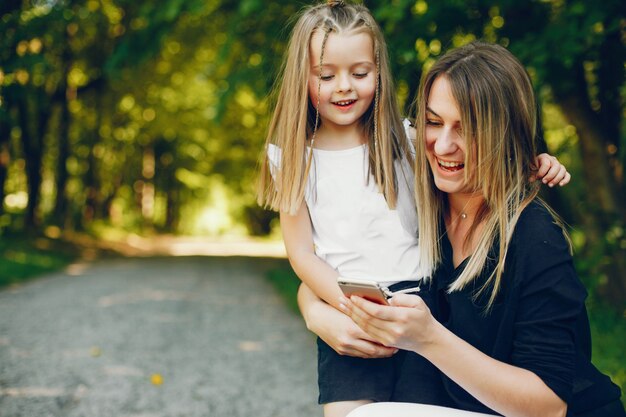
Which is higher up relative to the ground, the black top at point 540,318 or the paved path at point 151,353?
the black top at point 540,318

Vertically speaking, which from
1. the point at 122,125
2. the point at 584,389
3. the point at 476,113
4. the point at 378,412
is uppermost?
the point at 476,113

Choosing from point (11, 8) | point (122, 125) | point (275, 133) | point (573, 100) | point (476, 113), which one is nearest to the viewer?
point (476, 113)

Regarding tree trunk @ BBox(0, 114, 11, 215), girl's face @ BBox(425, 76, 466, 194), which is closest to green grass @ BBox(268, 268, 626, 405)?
girl's face @ BBox(425, 76, 466, 194)

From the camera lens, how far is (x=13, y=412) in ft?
13.8

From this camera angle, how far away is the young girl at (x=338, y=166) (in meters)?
2.46

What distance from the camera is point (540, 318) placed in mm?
1773

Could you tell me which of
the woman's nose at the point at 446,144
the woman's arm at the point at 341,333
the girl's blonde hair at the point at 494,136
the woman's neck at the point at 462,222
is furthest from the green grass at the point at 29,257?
the girl's blonde hair at the point at 494,136

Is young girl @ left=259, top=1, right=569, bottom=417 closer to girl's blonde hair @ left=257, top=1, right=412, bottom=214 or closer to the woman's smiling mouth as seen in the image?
girl's blonde hair @ left=257, top=1, right=412, bottom=214

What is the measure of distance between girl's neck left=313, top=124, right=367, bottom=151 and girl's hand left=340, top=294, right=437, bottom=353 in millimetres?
1021

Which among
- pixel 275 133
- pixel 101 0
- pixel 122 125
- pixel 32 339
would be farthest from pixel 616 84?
pixel 122 125

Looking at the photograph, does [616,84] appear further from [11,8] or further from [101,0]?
[101,0]

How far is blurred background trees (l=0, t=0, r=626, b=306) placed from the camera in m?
5.30

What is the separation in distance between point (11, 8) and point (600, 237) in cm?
880

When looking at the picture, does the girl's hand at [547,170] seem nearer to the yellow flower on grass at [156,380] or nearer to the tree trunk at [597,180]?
the yellow flower on grass at [156,380]
